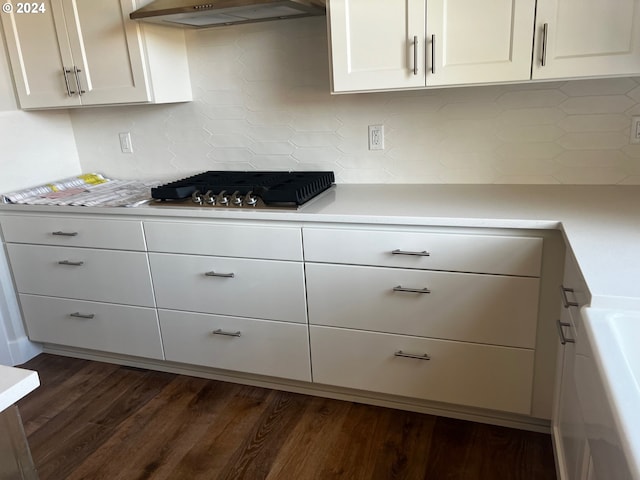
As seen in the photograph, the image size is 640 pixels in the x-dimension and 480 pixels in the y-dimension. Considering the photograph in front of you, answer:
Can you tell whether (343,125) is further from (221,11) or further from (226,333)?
(226,333)

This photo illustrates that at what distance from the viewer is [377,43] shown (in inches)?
76.8

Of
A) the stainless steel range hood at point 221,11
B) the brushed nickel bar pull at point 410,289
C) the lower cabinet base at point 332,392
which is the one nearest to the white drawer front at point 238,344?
the lower cabinet base at point 332,392

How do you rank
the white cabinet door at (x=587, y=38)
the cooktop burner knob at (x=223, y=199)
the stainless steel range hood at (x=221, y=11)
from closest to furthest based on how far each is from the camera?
Answer: 1. the white cabinet door at (x=587, y=38)
2. the stainless steel range hood at (x=221, y=11)
3. the cooktop burner knob at (x=223, y=199)

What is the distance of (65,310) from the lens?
2631 millimetres

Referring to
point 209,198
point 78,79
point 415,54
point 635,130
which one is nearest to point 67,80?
point 78,79

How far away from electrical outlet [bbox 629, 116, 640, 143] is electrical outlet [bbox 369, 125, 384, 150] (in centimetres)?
102

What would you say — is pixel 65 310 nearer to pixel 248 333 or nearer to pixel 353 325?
pixel 248 333

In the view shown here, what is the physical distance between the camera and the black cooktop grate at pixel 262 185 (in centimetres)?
210

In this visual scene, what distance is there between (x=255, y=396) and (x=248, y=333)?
0.32 metres

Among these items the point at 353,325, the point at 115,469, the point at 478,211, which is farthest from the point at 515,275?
the point at 115,469

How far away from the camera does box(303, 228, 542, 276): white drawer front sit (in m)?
1.79

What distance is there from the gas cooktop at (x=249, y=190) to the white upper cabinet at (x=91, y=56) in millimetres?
475

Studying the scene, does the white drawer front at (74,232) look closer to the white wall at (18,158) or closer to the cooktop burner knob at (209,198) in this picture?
the white wall at (18,158)

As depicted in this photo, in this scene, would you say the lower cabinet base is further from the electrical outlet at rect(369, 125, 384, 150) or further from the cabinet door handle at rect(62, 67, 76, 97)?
the cabinet door handle at rect(62, 67, 76, 97)
